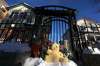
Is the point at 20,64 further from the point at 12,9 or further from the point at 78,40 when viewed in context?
the point at 12,9

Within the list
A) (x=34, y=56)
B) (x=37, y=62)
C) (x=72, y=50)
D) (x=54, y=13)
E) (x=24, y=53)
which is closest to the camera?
(x=37, y=62)

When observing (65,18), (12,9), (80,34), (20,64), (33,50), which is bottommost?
(20,64)

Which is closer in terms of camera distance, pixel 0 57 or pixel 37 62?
pixel 37 62

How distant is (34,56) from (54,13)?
3012mm

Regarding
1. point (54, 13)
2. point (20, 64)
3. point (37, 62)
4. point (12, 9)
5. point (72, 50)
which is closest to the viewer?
point (37, 62)

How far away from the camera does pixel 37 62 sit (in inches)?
254

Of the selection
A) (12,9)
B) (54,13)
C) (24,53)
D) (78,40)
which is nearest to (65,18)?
(54,13)

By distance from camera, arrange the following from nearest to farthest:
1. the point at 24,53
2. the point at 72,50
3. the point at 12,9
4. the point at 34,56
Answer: the point at 34,56 → the point at 24,53 → the point at 72,50 → the point at 12,9

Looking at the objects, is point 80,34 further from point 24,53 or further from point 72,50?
point 24,53

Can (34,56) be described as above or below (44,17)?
below

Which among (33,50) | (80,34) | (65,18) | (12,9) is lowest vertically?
(33,50)

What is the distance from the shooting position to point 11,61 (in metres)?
7.69

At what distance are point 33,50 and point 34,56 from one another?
25 centimetres

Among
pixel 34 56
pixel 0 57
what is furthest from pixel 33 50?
pixel 0 57
